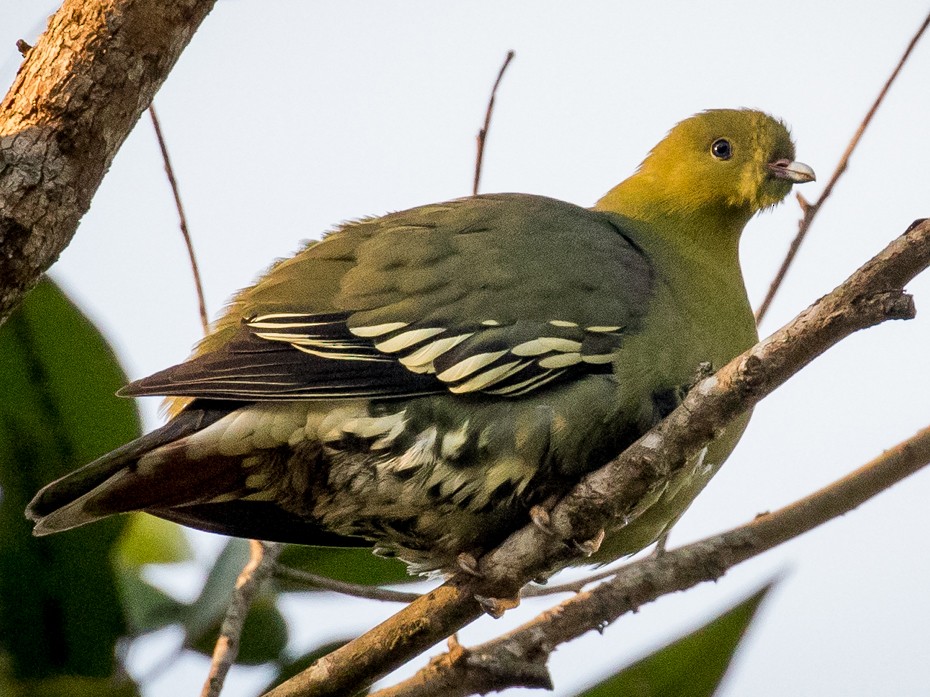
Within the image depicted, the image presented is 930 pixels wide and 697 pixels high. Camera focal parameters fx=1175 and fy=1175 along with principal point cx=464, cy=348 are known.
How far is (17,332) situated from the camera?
2.99 meters

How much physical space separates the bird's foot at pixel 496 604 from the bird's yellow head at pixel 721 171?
146cm

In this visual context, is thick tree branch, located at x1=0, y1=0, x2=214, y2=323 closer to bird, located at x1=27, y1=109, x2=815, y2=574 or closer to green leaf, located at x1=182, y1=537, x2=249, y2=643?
bird, located at x1=27, y1=109, x2=815, y2=574

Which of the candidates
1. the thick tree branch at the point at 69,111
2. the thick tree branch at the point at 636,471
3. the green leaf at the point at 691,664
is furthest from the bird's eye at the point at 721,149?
the thick tree branch at the point at 69,111

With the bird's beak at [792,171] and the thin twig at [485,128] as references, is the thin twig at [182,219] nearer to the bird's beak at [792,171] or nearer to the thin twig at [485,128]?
the thin twig at [485,128]

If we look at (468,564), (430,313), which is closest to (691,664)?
(468,564)

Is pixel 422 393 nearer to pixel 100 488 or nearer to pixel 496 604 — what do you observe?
pixel 496 604

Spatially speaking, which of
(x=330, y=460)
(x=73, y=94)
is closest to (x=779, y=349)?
(x=330, y=460)

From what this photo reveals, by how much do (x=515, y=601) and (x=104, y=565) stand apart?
113 cm

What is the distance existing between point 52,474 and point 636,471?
5.16ft

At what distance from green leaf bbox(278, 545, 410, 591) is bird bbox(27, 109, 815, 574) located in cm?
37

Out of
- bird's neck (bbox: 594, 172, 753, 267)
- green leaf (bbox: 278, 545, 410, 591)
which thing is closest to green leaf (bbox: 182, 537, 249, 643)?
green leaf (bbox: 278, 545, 410, 591)

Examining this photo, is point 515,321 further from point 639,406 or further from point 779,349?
point 779,349

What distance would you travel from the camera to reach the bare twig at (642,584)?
2.63 metres

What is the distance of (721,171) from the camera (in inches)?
Answer: 145
